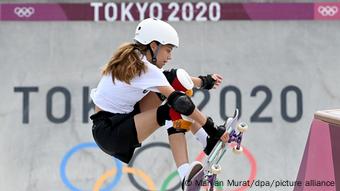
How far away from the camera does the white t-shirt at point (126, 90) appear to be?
4.71 m

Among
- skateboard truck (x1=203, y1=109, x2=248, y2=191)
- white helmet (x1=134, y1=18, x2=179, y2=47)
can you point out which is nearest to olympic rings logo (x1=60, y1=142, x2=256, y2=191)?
skateboard truck (x1=203, y1=109, x2=248, y2=191)

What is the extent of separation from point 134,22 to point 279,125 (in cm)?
204

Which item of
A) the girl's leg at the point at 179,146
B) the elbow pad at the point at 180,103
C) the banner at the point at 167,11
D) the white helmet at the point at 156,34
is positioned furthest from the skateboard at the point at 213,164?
the banner at the point at 167,11

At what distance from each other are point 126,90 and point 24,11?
4.14 meters

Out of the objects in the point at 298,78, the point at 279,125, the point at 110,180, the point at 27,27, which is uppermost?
the point at 27,27

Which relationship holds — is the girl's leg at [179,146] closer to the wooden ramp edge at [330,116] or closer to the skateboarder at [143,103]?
the skateboarder at [143,103]

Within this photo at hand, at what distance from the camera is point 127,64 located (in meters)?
4.76

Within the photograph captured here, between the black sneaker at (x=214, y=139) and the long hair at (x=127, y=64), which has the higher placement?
the long hair at (x=127, y=64)

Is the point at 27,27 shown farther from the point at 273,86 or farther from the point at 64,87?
the point at 273,86

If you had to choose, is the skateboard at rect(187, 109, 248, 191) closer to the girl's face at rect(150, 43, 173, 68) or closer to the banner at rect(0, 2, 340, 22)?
the girl's face at rect(150, 43, 173, 68)

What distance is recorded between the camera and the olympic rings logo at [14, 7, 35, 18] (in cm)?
862

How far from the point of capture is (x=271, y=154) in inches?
324

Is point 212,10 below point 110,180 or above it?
above

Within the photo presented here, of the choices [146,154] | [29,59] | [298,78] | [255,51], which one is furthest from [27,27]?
[298,78]
